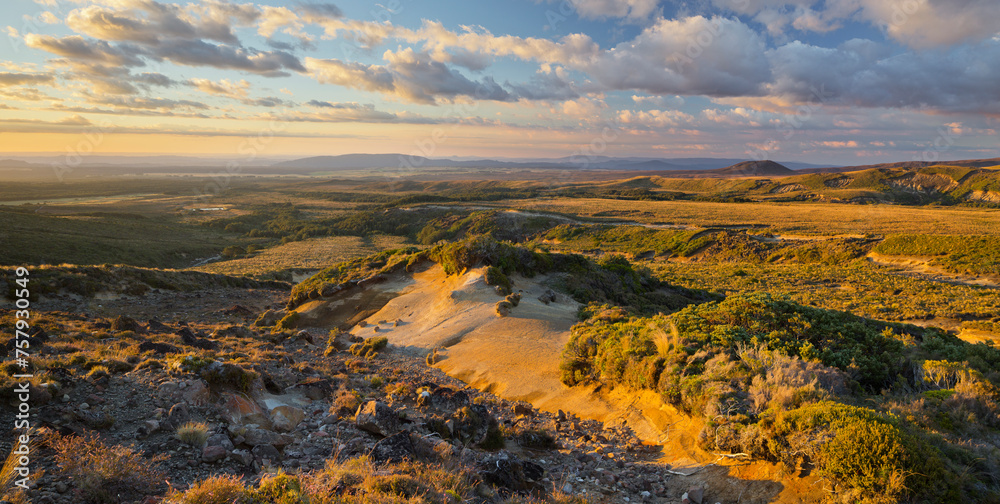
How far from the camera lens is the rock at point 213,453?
5.18m

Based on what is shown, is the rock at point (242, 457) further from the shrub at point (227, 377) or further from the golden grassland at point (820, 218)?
the golden grassland at point (820, 218)

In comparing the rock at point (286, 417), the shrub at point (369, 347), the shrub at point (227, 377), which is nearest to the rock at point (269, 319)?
the shrub at point (369, 347)

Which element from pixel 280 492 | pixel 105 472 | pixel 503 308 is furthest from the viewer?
pixel 503 308

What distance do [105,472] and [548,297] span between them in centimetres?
1463

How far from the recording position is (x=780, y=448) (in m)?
5.34

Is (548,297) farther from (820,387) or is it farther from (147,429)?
(147,429)

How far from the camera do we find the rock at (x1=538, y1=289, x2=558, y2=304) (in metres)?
17.4

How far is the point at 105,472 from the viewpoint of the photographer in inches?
166

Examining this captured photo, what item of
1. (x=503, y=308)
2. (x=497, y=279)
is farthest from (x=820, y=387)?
(x=497, y=279)

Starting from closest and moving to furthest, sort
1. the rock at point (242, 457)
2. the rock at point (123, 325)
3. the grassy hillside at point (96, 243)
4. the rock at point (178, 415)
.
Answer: the rock at point (242, 457) < the rock at point (178, 415) < the rock at point (123, 325) < the grassy hillside at point (96, 243)

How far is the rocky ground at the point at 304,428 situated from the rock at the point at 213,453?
0.5 inches

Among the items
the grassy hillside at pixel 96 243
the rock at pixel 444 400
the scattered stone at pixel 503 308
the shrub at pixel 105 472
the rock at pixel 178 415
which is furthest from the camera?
the grassy hillside at pixel 96 243

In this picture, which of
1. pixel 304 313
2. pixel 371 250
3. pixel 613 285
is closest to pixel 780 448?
pixel 613 285

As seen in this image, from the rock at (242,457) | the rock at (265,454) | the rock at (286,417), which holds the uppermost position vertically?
the rock at (242,457)
